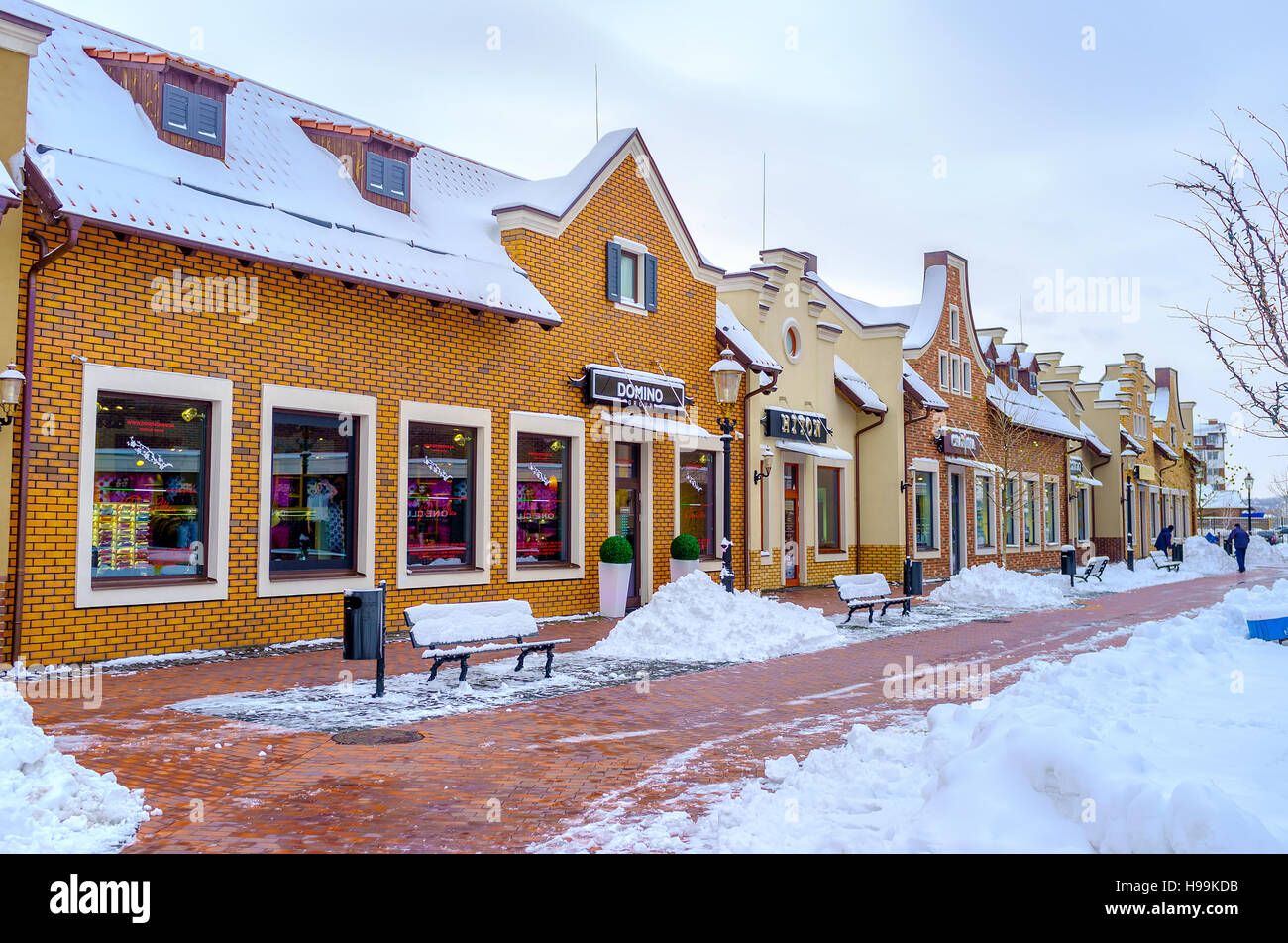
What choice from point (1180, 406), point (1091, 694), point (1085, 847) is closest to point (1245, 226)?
point (1091, 694)

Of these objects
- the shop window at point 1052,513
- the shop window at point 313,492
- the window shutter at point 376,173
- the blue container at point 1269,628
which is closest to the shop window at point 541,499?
the shop window at point 313,492

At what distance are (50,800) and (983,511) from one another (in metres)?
31.2

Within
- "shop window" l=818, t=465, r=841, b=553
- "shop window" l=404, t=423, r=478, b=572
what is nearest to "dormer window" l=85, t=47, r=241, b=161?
"shop window" l=404, t=423, r=478, b=572

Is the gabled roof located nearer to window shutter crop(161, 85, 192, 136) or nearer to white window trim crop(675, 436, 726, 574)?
window shutter crop(161, 85, 192, 136)

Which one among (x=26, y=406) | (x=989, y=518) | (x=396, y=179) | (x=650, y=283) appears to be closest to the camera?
(x=26, y=406)

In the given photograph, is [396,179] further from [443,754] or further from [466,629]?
[443,754]

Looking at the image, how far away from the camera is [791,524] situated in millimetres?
24562

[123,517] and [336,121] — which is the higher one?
[336,121]

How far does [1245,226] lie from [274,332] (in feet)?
34.7

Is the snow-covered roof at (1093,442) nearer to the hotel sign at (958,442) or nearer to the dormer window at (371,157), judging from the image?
the hotel sign at (958,442)

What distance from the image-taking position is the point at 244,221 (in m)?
12.2

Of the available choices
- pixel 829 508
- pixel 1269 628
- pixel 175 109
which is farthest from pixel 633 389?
pixel 1269 628

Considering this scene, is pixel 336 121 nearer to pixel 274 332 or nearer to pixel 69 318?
pixel 274 332

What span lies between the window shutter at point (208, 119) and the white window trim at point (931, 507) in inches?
769
